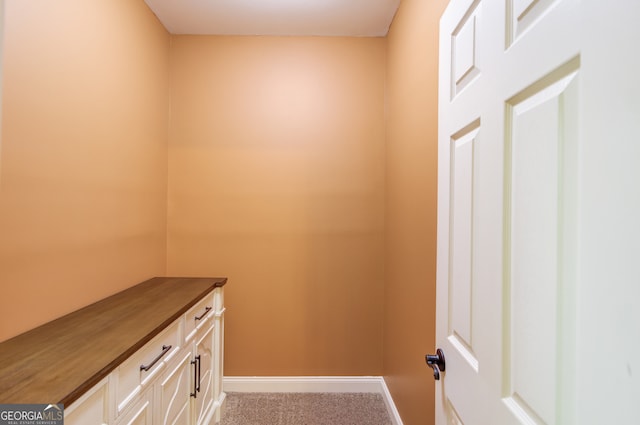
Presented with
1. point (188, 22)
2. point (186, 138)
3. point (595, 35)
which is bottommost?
point (595, 35)

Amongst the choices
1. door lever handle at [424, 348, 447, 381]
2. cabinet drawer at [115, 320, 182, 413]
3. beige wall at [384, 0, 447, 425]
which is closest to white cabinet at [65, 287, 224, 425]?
cabinet drawer at [115, 320, 182, 413]

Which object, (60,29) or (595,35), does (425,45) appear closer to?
(595,35)

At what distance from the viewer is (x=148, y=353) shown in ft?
4.20

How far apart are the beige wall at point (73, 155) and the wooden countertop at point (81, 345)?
0.11 m

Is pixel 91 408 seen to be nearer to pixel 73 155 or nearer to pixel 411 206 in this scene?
pixel 73 155

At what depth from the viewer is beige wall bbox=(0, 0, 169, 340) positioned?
1225 millimetres

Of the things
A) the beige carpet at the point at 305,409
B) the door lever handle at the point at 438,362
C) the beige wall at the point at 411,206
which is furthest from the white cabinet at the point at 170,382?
the beige wall at the point at 411,206

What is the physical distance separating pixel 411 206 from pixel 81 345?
1.60 meters

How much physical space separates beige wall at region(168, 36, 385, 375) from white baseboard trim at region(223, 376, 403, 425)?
0.05m

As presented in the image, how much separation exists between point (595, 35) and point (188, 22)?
2645 mm

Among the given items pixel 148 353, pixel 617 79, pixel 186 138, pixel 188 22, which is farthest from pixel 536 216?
pixel 188 22

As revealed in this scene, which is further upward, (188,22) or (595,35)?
(188,22)

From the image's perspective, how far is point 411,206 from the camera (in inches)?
72.7

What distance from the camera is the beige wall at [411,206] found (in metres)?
1.55
